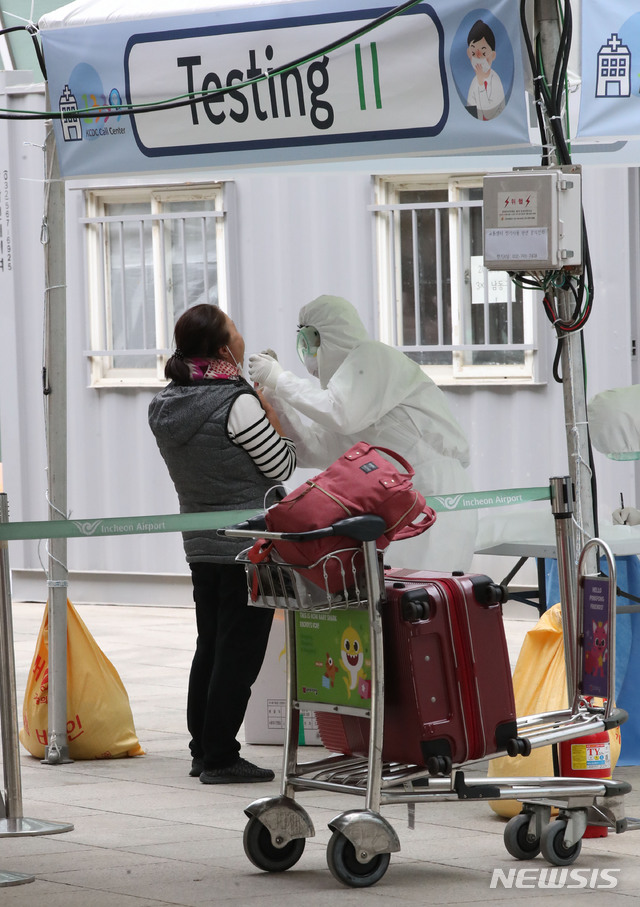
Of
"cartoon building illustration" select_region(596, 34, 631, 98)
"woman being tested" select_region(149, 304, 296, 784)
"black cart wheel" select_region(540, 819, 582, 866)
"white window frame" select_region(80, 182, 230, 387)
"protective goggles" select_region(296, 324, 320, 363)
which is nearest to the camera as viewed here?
"black cart wheel" select_region(540, 819, 582, 866)

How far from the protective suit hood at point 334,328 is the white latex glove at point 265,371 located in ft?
0.63

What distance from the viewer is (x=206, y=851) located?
14.7 feet

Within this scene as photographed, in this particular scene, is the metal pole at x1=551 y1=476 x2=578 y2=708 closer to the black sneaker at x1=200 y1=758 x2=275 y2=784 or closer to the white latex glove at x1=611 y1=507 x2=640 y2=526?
the white latex glove at x1=611 y1=507 x2=640 y2=526

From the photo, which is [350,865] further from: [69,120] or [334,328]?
[69,120]

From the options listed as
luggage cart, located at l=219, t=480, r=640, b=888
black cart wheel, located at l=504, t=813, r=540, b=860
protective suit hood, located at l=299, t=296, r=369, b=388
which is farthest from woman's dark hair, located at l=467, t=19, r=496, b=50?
black cart wheel, located at l=504, t=813, r=540, b=860

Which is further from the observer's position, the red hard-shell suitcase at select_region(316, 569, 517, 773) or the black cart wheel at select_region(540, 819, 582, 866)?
the black cart wheel at select_region(540, 819, 582, 866)

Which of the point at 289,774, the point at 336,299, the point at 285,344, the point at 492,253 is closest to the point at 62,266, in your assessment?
the point at 336,299

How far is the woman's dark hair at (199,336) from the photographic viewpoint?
17.9 feet

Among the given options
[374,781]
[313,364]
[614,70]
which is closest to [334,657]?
[374,781]

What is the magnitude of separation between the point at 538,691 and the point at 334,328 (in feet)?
5.35

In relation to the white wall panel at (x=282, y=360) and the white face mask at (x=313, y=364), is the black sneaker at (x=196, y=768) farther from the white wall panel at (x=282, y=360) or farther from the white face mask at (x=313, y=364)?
the white wall panel at (x=282, y=360)

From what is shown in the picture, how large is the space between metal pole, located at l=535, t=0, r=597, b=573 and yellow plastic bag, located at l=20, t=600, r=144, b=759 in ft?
6.91

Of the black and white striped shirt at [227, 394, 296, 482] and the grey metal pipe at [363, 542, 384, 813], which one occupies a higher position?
the black and white striped shirt at [227, 394, 296, 482]

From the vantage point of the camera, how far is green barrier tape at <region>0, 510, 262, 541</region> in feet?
14.9
